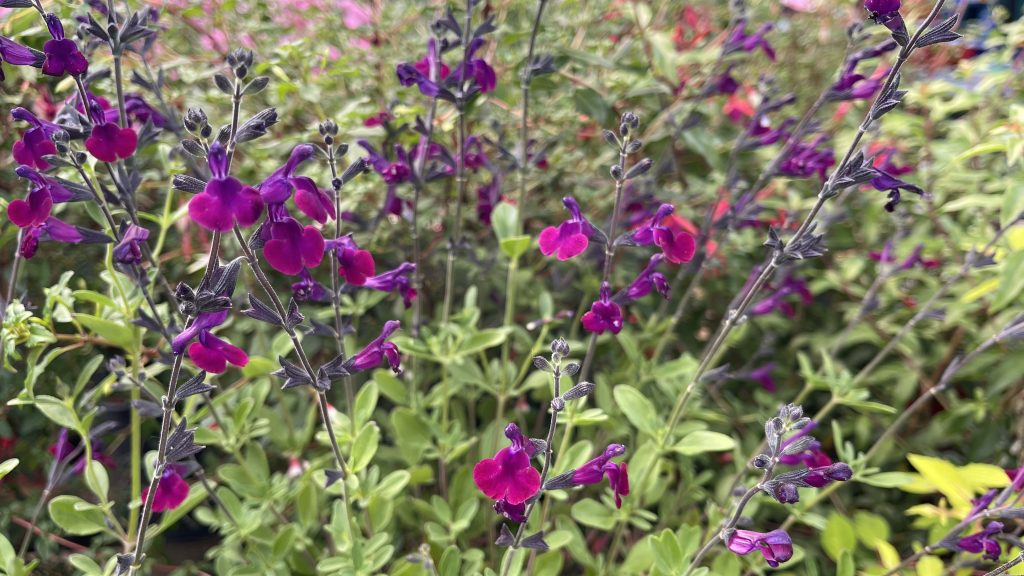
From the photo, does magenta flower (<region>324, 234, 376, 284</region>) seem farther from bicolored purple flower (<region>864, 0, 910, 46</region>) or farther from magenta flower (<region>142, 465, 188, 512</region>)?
bicolored purple flower (<region>864, 0, 910, 46</region>)

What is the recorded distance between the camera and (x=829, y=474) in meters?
0.65

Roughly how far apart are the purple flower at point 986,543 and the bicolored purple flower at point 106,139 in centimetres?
113

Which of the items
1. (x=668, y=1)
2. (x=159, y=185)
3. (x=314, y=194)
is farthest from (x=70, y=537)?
(x=668, y=1)

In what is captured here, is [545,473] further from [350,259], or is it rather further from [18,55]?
[18,55]

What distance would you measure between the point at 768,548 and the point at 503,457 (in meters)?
0.29

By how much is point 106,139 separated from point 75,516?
1.91 ft

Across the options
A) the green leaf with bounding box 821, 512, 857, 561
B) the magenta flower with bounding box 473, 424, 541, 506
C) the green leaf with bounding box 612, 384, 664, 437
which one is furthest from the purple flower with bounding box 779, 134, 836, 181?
the magenta flower with bounding box 473, 424, 541, 506

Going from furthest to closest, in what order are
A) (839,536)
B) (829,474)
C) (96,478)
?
(839,536) → (96,478) → (829,474)

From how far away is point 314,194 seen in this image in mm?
663

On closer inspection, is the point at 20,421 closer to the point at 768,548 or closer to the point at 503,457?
the point at 503,457

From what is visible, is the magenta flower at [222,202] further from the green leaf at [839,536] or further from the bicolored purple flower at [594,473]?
the green leaf at [839,536]

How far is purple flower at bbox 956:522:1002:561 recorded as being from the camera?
2.71ft

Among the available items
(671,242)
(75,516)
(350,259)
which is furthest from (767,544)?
(75,516)

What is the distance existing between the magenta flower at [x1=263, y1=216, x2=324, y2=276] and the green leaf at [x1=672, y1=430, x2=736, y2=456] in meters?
0.61
